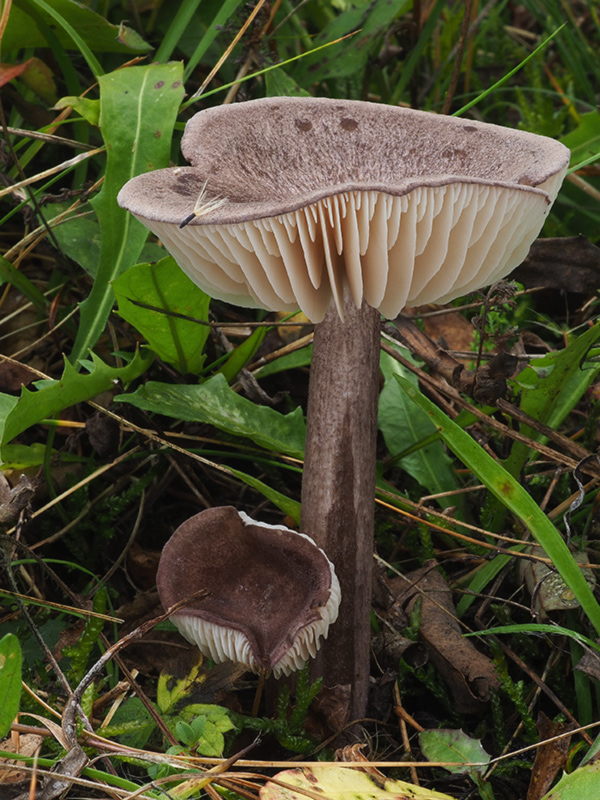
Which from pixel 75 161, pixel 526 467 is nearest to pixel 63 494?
pixel 75 161

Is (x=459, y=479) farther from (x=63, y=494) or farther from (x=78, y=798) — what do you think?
(x=78, y=798)

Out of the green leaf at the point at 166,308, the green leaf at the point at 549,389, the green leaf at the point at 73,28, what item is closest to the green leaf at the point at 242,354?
the green leaf at the point at 166,308

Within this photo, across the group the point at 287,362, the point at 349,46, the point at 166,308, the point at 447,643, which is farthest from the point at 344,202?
the point at 349,46

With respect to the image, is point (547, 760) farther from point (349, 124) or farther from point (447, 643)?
point (349, 124)

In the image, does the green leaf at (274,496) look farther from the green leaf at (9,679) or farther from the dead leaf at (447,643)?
the green leaf at (9,679)

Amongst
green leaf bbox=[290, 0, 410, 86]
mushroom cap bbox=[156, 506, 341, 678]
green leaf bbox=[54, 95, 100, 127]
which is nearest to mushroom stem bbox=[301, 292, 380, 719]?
mushroom cap bbox=[156, 506, 341, 678]
